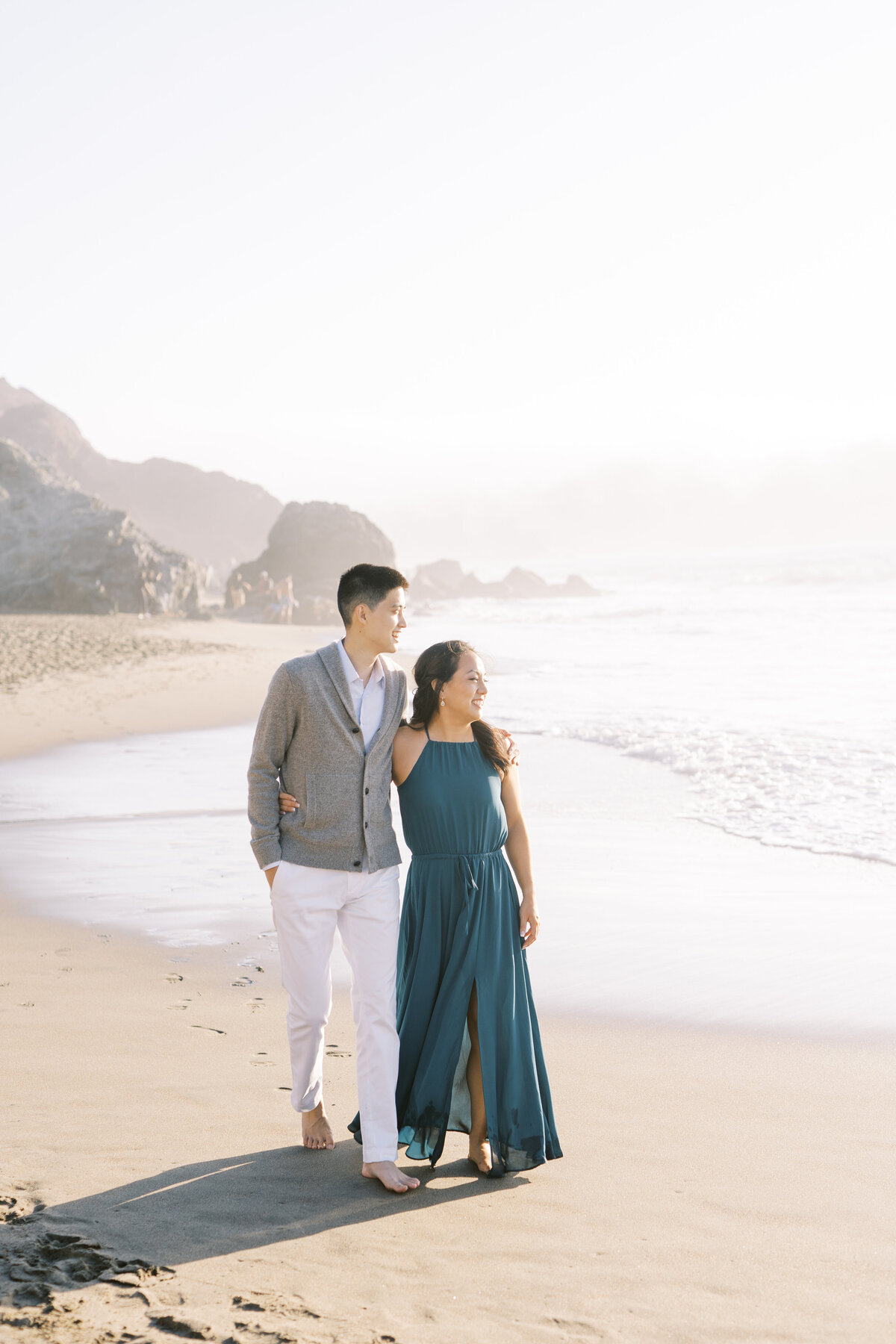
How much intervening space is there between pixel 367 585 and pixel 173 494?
16036 centimetres

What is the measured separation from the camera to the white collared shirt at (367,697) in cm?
349

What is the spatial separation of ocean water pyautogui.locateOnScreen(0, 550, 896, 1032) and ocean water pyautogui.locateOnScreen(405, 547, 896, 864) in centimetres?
6

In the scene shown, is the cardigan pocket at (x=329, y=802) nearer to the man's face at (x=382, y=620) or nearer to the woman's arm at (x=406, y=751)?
the woman's arm at (x=406, y=751)

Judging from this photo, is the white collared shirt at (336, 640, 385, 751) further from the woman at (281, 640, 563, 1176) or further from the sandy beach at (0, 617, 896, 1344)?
the sandy beach at (0, 617, 896, 1344)

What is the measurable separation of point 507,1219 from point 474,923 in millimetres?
808

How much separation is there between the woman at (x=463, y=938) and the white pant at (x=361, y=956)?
12 cm

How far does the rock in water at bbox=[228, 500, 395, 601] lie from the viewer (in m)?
52.4

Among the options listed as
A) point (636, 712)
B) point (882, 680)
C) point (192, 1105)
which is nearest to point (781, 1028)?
point (192, 1105)

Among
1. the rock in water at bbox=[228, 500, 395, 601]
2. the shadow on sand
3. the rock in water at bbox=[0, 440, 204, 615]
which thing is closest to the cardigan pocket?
the shadow on sand

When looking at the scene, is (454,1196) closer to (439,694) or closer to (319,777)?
(319,777)

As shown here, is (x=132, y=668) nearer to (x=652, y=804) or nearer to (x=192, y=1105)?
(x=652, y=804)

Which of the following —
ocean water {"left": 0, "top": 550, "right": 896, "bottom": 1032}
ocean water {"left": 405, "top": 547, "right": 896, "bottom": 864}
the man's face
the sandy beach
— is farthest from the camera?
ocean water {"left": 405, "top": 547, "right": 896, "bottom": 864}

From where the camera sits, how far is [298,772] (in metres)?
3.47

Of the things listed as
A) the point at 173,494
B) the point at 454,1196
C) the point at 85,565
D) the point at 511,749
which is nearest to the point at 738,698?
the point at 511,749
